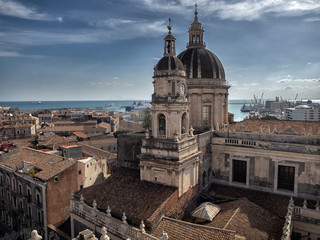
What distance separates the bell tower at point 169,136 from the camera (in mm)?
20875

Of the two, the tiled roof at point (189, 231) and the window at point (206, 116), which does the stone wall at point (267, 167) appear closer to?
the window at point (206, 116)

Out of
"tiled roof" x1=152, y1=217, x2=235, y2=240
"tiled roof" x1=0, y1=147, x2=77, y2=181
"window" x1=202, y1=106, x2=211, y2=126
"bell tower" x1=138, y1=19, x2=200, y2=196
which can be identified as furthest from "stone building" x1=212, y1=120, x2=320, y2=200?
"tiled roof" x1=0, y1=147, x2=77, y2=181

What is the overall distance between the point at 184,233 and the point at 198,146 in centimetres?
926

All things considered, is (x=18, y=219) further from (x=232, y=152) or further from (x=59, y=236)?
(x=232, y=152)

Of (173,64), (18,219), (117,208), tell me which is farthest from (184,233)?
(18,219)

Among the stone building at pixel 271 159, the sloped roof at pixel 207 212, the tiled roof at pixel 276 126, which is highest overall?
the tiled roof at pixel 276 126

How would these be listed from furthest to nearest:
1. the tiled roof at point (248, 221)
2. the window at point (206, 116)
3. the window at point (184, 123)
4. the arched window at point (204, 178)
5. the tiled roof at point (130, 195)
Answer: the window at point (206, 116) → the arched window at point (204, 178) → the window at point (184, 123) → the tiled roof at point (130, 195) → the tiled roof at point (248, 221)

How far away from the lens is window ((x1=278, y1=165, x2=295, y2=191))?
75.7ft

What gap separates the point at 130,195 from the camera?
2089 centimetres

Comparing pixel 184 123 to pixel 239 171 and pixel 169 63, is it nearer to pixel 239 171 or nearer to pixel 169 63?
pixel 169 63

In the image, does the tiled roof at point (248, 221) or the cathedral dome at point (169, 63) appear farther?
the cathedral dome at point (169, 63)

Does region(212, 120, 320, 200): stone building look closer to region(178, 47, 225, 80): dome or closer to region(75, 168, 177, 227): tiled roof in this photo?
region(178, 47, 225, 80): dome

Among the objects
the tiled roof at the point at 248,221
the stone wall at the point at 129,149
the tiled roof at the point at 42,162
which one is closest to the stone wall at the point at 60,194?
the tiled roof at the point at 42,162

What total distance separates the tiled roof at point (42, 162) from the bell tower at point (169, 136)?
37.5 ft
